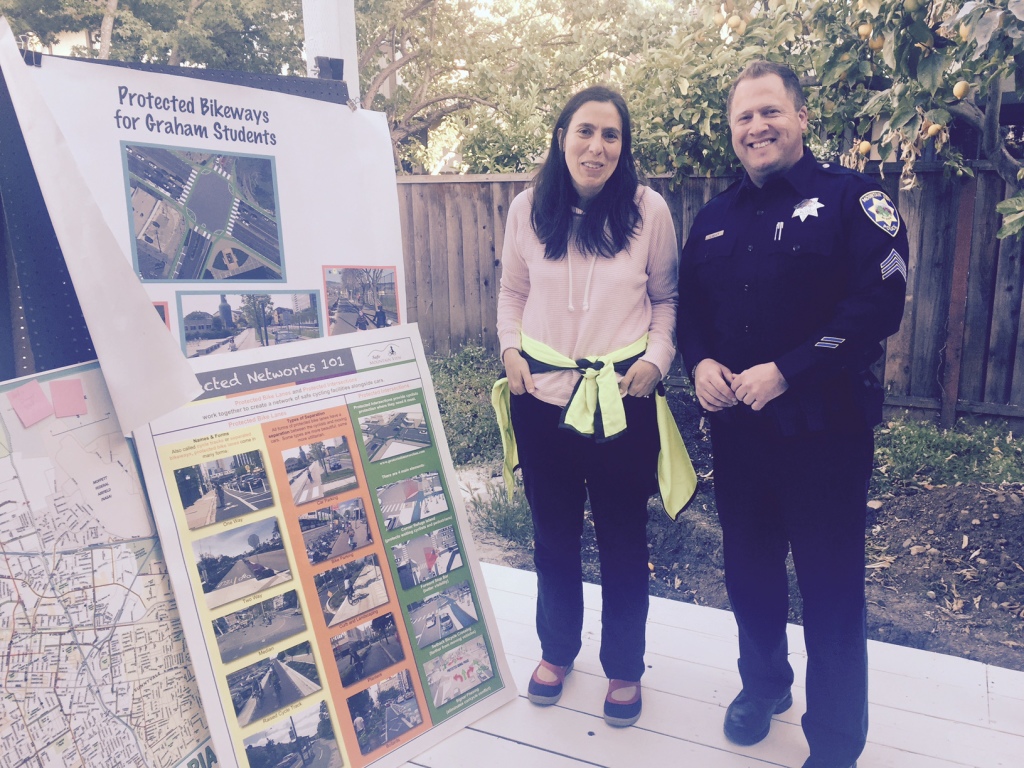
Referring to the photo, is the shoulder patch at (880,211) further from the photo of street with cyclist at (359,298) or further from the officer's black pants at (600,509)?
the photo of street with cyclist at (359,298)

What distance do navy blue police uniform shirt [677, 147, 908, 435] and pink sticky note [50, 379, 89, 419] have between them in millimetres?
1241

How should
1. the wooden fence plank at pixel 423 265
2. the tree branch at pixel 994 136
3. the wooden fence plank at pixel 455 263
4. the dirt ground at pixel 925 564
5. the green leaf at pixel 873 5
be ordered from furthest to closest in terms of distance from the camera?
the wooden fence plank at pixel 423 265 → the wooden fence plank at pixel 455 263 → the tree branch at pixel 994 136 → the dirt ground at pixel 925 564 → the green leaf at pixel 873 5

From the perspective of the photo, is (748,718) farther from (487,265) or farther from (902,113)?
(487,265)

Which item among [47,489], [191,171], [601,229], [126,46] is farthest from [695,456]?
[126,46]

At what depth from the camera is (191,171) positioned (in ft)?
4.70

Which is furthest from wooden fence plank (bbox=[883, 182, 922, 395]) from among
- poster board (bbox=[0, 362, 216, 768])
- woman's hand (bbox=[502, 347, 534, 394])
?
poster board (bbox=[0, 362, 216, 768])

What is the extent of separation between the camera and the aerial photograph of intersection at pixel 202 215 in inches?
54.2

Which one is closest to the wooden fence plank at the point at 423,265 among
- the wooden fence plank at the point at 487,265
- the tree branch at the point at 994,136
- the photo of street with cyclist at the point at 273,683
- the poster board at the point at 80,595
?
the wooden fence plank at the point at 487,265

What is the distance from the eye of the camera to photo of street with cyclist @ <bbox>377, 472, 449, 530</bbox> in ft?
5.26

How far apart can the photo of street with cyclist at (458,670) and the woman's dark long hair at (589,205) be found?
947mm

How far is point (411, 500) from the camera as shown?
1.65m

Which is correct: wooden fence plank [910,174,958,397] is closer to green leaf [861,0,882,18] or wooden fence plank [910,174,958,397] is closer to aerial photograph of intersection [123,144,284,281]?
green leaf [861,0,882,18]

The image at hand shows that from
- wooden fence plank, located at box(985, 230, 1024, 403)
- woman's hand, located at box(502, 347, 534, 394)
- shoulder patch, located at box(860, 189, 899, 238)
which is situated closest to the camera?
shoulder patch, located at box(860, 189, 899, 238)

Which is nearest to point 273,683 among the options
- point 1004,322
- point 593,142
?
point 593,142
